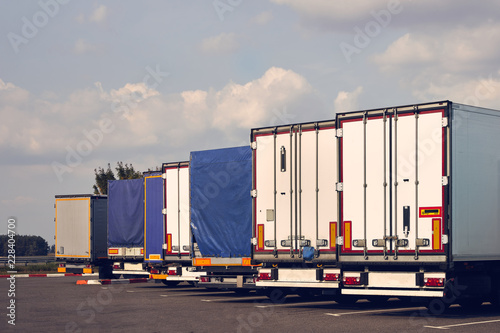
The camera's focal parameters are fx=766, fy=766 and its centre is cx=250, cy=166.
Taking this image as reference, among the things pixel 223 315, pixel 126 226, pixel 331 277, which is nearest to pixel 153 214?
pixel 126 226

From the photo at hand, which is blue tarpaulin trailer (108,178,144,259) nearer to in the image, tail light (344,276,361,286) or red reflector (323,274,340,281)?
red reflector (323,274,340,281)

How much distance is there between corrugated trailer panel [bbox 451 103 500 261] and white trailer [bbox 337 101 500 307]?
0.02 m

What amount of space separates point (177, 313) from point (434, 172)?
623 cm

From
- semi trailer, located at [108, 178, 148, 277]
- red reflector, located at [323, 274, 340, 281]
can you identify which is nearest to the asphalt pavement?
red reflector, located at [323, 274, 340, 281]

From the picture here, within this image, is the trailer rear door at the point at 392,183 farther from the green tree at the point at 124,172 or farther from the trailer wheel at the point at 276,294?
the green tree at the point at 124,172

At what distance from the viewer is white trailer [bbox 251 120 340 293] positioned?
16797 millimetres

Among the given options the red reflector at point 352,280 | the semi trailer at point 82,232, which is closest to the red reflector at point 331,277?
the red reflector at point 352,280

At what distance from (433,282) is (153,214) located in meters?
11.9

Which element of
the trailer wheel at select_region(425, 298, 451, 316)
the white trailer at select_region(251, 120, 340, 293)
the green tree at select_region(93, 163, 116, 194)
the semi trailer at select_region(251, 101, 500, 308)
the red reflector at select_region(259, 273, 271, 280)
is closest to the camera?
the semi trailer at select_region(251, 101, 500, 308)

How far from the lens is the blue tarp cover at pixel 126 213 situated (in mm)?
26595

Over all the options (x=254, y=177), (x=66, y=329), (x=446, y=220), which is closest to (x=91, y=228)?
(x=254, y=177)

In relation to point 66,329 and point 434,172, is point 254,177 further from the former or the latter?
point 66,329

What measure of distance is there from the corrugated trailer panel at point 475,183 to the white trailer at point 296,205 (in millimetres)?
2758

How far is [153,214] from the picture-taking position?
24484 mm
